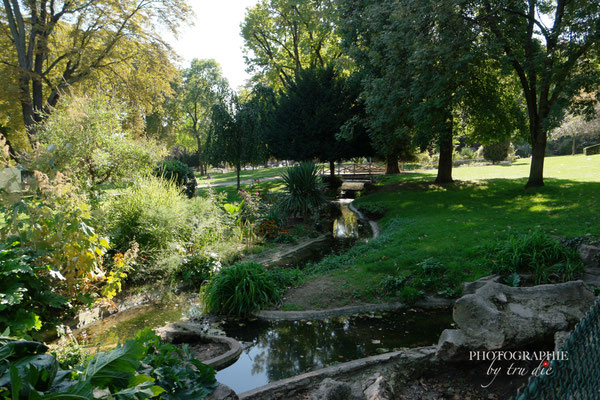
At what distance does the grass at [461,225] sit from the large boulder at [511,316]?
197 centimetres

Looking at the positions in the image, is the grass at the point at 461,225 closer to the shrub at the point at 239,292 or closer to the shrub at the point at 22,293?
the shrub at the point at 239,292

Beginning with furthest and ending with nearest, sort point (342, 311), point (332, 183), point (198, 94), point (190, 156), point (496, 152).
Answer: point (190, 156) < point (198, 94) < point (496, 152) < point (332, 183) < point (342, 311)

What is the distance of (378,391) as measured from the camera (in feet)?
10.3

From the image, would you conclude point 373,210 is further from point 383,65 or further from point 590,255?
point 590,255

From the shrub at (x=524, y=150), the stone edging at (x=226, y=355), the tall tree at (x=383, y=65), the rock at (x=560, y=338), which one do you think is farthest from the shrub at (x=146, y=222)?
the shrub at (x=524, y=150)

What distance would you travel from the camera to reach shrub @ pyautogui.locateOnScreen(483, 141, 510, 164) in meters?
32.1

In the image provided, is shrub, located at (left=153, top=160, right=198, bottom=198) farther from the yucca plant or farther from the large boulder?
the large boulder

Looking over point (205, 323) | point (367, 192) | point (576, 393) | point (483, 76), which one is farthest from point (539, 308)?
point (367, 192)

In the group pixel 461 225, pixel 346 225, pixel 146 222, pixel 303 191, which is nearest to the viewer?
pixel 146 222

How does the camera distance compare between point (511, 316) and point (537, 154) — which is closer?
point (511, 316)

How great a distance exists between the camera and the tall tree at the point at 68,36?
1625 cm

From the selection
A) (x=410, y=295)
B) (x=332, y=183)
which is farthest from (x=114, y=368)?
(x=332, y=183)

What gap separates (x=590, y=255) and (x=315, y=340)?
502cm

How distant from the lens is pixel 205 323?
19.2 ft
